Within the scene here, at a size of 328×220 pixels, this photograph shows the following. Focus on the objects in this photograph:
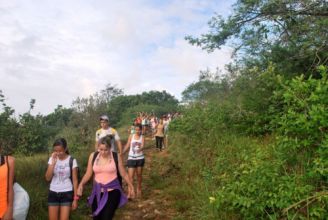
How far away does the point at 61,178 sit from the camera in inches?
212

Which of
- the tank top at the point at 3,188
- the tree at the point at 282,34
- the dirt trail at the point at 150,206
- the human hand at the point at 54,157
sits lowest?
the dirt trail at the point at 150,206

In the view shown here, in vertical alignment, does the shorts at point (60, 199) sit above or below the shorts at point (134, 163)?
below

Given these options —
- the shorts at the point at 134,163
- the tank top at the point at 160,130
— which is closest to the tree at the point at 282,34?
the shorts at the point at 134,163

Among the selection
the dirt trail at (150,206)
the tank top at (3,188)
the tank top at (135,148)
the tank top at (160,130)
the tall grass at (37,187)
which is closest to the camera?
the tank top at (3,188)

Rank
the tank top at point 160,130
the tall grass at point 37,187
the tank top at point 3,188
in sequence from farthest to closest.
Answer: the tank top at point 160,130
the tall grass at point 37,187
the tank top at point 3,188

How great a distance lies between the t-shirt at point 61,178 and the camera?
5.36m

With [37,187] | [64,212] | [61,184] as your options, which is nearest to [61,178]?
[61,184]

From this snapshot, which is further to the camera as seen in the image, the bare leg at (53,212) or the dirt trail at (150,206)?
the dirt trail at (150,206)

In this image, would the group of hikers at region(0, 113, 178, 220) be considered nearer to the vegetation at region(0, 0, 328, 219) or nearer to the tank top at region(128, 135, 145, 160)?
the vegetation at region(0, 0, 328, 219)

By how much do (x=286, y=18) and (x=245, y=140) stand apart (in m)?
2.82

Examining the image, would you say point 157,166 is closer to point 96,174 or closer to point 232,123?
point 232,123

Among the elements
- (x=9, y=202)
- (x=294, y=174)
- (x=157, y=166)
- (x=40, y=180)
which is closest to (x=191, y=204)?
(x=294, y=174)

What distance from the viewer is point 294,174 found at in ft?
17.1

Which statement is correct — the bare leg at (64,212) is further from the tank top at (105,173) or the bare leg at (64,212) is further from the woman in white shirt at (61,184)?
the tank top at (105,173)
